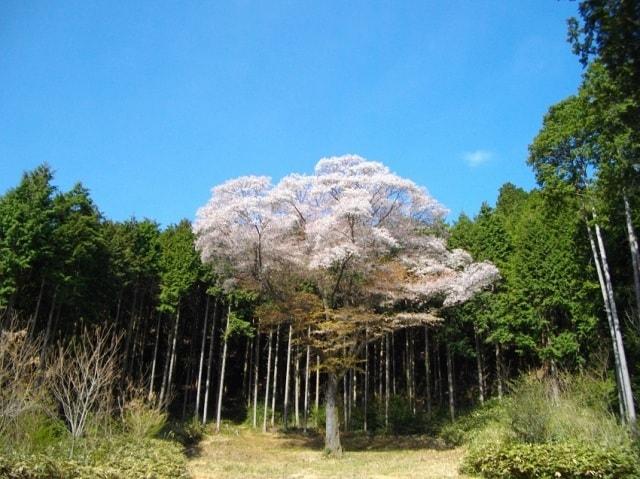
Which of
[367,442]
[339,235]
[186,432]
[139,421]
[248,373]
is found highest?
[339,235]

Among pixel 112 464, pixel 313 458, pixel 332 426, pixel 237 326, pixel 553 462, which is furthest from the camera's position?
pixel 237 326

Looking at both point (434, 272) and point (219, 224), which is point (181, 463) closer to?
point (219, 224)

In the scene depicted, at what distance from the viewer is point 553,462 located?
373 inches

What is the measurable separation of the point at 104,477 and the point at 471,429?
41.9 ft

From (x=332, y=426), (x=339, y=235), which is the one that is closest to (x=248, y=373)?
(x=332, y=426)

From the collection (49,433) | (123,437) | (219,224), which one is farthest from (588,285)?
(49,433)

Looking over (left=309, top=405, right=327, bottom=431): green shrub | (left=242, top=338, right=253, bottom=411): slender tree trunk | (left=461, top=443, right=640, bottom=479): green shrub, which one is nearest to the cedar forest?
(left=461, top=443, right=640, bottom=479): green shrub

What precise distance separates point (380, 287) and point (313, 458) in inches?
219

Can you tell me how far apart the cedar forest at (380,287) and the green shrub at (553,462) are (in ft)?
0.12

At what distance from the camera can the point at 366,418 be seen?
910 inches

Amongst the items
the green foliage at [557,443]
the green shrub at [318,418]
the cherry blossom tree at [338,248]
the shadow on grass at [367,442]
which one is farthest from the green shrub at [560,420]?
the green shrub at [318,418]

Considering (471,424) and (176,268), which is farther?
(176,268)

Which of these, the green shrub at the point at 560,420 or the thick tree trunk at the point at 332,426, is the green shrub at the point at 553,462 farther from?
the thick tree trunk at the point at 332,426

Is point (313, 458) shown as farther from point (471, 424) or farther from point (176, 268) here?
point (176, 268)
